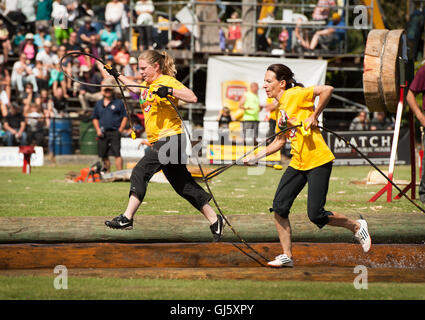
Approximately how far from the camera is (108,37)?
23.8 meters

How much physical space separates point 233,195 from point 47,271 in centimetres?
680

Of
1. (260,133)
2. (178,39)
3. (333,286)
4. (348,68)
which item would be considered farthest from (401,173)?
(333,286)

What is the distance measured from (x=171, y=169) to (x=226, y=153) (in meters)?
12.6

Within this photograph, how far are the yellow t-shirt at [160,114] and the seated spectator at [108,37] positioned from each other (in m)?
16.6

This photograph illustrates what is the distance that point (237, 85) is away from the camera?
2139cm

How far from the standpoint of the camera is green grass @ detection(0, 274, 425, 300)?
5.49 metres

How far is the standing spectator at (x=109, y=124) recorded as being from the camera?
16.3m

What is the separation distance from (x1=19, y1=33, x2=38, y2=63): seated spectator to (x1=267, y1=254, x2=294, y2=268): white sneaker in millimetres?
18479

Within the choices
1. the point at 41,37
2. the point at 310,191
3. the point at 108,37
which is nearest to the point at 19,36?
the point at 41,37

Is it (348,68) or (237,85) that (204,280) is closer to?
(237,85)

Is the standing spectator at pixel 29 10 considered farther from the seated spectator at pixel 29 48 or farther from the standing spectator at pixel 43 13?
the seated spectator at pixel 29 48

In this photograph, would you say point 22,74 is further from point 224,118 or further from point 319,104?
point 319,104

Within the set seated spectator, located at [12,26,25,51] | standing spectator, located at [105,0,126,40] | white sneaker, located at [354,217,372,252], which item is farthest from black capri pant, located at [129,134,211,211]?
seated spectator, located at [12,26,25,51]

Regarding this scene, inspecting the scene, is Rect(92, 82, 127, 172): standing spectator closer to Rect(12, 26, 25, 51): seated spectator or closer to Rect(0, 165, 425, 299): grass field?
Rect(0, 165, 425, 299): grass field
